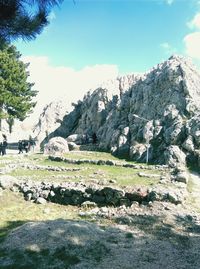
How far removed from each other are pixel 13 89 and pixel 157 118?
113 ft

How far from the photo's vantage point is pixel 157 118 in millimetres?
58250

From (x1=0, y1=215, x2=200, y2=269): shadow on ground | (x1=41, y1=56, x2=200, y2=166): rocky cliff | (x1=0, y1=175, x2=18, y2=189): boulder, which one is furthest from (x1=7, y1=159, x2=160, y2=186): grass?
(x1=0, y1=215, x2=200, y2=269): shadow on ground

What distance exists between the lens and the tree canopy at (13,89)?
237 ft

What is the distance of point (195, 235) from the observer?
18.3 meters

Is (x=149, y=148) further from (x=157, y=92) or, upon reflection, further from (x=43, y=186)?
(x=43, y=186)

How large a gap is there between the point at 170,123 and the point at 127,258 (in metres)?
40.7

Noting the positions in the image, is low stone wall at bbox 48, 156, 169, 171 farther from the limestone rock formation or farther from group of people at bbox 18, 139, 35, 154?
the limestone rock formation

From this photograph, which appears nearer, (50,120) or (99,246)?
(99,246)

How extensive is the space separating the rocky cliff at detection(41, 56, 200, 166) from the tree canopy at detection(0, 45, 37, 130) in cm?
1383

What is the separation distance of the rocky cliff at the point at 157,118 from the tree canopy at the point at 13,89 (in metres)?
13.8

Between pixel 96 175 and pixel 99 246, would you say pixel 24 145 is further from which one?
pixel 99 246

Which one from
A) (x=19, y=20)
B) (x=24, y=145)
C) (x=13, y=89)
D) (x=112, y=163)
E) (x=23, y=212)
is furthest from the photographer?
(x=13, y=89)

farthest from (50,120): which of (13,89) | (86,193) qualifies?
(86,193)

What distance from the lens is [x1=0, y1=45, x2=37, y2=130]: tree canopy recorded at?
7225cm
